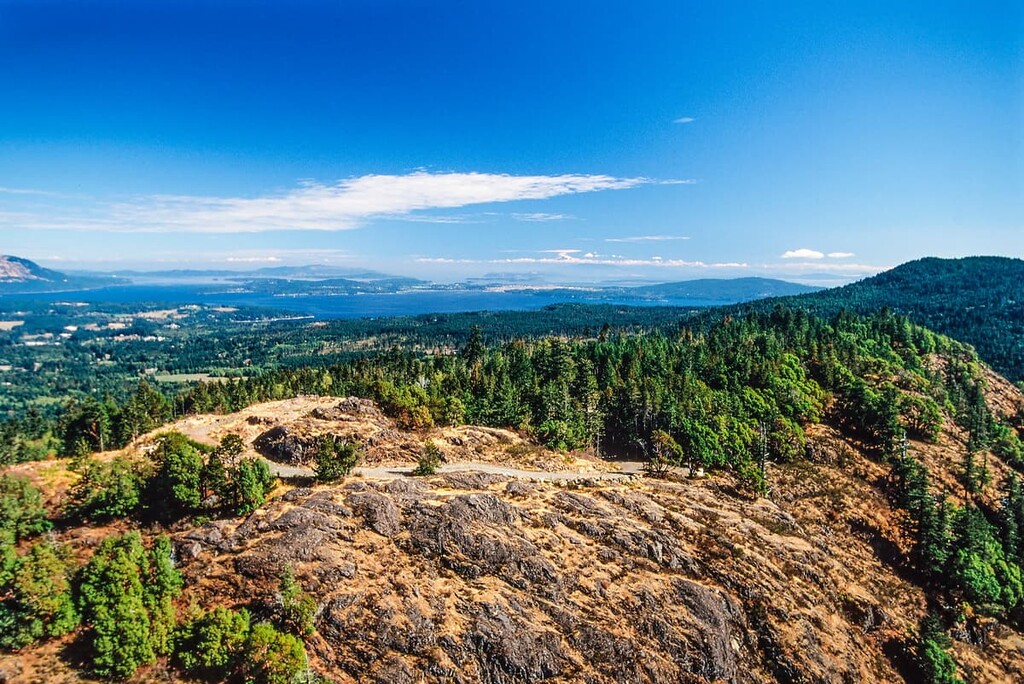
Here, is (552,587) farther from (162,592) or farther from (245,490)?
(162,592)

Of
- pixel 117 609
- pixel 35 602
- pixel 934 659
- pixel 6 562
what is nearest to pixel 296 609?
pixel 117 609

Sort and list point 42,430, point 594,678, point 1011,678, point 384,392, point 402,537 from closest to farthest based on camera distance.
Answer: point 594,678
point 402,537
point 1011,678
point 384,392
point 42,430

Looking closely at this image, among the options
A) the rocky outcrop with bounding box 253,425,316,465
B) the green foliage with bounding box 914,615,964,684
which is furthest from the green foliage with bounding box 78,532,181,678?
the green foliage with bounding box 914,615,964,684

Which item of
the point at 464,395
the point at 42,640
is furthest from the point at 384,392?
the point at 42,640

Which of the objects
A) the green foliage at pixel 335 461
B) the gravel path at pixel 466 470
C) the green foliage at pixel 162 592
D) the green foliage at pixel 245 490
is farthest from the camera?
the gravel path at pixel 466 470

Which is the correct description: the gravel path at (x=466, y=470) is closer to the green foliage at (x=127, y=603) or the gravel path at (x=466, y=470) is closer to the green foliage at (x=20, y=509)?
the green foliage at (x=127, y=603)

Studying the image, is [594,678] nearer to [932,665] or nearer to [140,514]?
[932,665]

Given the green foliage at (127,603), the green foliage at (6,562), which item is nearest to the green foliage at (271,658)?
the green foliage at (127,603)
